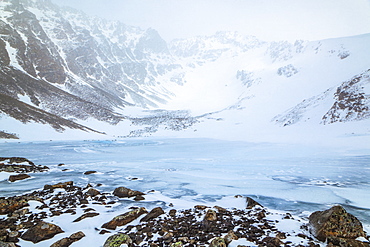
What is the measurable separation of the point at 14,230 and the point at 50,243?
1763 millimetres

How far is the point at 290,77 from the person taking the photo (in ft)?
411

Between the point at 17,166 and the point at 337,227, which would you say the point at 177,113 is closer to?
the point at 17,166

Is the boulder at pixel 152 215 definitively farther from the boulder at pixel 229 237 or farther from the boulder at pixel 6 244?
the boulder at pixel 6 244

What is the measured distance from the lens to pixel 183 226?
25.5 ft

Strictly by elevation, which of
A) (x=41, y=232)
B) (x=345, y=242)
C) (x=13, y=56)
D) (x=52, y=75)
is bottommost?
(x=41, y=232)

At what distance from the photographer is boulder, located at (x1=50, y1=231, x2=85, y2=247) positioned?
264 inches

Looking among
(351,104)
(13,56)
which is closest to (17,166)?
(351,104)

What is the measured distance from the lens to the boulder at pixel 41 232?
23.0ft

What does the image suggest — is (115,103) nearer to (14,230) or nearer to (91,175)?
(91,175)

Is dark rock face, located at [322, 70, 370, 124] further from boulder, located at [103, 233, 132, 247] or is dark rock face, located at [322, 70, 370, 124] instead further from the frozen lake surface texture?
boulder, located at [103, 233, 132, 247]

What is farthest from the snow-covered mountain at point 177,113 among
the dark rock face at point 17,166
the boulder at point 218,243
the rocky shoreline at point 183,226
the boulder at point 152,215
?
the boulder at point 218,243

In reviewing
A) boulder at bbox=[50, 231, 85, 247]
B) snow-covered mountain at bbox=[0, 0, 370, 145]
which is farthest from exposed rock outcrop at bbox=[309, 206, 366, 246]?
snow-covered mountain at bbox=[0, 0, 370, 145]

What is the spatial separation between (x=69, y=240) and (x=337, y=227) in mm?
8491

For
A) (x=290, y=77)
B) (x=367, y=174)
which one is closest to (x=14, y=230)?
(x=367, y=174)
